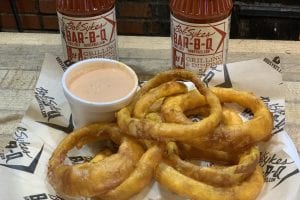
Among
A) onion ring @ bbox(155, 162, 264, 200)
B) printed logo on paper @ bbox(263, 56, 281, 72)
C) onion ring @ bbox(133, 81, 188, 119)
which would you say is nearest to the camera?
onion ring @ bbox(155, 162, 264, 200)

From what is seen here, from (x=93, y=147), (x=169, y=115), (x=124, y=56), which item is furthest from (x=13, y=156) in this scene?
(x=124, y=56)

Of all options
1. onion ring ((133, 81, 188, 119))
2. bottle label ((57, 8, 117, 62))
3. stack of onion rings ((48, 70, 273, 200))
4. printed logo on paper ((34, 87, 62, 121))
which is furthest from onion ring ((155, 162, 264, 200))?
bottle label ((57, 8, 117, 62))

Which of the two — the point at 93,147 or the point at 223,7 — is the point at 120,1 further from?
the point at 93,147

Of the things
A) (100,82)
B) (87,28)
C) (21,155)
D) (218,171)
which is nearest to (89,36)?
(87,28)

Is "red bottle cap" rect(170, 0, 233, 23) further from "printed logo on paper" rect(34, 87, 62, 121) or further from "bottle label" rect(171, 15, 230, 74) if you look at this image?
"printed logo on paper" rect(34, 87, 62, 121)

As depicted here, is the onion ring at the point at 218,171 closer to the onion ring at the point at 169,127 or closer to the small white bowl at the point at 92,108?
the onion ring at the point at 169,127

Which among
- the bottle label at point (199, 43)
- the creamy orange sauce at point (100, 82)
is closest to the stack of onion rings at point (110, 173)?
the creamy orange sauce at point (100, 82)
